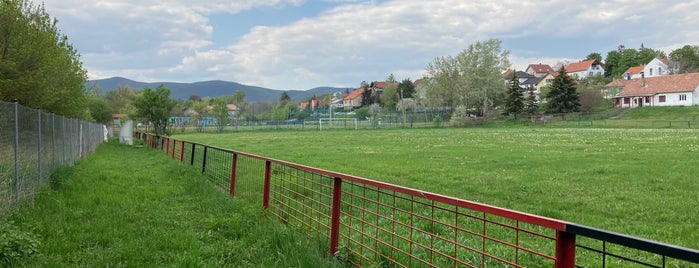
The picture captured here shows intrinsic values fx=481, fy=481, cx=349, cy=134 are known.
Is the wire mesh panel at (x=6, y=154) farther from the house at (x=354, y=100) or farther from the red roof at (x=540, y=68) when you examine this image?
the red roof at (x=540, y=68)

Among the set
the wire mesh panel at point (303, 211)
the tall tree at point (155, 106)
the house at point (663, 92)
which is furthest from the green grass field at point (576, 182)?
the house at point (663, 92)

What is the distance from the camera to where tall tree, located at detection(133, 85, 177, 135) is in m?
32.8

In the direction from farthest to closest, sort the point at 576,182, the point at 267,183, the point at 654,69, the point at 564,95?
1. the point at 654,69
2. the point at 564,95
3. the point at 576,182
4. the point at 267,183

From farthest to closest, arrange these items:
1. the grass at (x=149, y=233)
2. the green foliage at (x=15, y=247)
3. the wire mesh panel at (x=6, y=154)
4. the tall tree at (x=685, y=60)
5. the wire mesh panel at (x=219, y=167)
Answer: the tall tree at (x=685, y=60) < the wire mesh panel at (x=219, y=167) < the wire mesh panel at (x=6, y=154) < the grass at (x=149, y=233) < the green foliage at (x=15, y=247)

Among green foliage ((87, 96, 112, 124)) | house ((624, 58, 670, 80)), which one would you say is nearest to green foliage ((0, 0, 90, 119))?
green foliage ((87, 96, 112, 124))

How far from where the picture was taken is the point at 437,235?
5.35 metres

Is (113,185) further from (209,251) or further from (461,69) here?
(461,69)

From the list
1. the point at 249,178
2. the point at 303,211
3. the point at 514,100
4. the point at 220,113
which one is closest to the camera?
the point at 303,211

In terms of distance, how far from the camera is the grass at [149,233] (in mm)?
4547

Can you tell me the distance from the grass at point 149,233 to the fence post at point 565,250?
7.29ft

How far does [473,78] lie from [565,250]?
225 ft

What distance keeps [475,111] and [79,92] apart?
186 feet

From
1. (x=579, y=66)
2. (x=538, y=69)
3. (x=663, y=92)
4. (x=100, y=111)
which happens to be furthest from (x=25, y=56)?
(x=538, y=69)

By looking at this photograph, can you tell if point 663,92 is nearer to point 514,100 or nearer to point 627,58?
point 514,100
